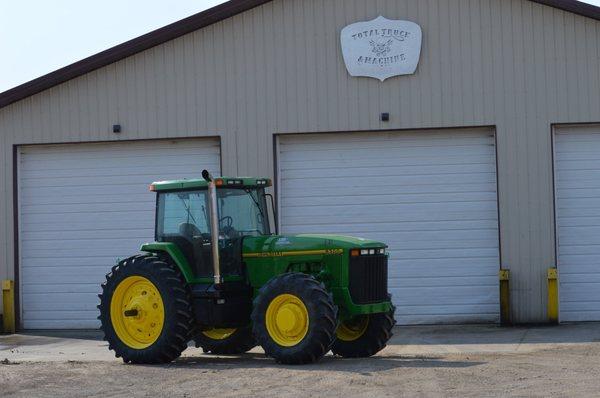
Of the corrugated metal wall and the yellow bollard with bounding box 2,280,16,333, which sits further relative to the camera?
the yellow bollard with bounding box 2,280,16,333

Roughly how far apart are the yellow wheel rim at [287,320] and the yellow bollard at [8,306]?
897 centimetres

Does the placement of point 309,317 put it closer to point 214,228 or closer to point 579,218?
point 214,228

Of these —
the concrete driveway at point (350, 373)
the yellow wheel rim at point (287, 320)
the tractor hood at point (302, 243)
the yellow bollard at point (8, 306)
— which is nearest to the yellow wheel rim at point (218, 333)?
the concrete driveway at point (350, 373)

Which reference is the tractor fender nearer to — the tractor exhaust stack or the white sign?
the tractor exhaust stack

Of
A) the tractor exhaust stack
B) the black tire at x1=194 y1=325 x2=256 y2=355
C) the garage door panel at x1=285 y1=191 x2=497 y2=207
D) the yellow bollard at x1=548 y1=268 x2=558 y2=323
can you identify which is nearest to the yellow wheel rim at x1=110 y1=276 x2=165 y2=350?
the tractor exhaust stack

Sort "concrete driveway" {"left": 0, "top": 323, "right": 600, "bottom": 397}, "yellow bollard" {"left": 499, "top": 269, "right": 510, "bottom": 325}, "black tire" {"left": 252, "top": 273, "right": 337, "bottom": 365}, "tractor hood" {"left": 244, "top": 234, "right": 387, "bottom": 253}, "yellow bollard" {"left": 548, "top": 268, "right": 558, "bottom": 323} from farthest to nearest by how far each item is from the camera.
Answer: "yellow bollard" {"left": 499, "top": 269, "right": 510, "bottom": 325} < "yellow bollard" {"left": 548, "top": 268, "right": 558, "bottom": 323} < "tractor hood" {"left": 244, "top": 234, "right": 387, "bottom": 253} < "black tire" {"left": 252, "top": 273, "right": 337, "bottom": 365} < "concrete driveway" {"left": 0, "top": 323, "right": 600, "bottom": 397}

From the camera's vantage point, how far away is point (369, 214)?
20.5m

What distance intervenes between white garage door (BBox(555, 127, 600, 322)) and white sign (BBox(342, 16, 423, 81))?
2.99 meters

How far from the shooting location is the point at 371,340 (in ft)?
47.2

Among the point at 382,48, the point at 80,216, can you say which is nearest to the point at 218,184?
the point at 382,48

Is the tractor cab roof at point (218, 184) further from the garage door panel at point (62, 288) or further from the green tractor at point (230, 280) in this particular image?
A: the garage door panel at point (62, 288)

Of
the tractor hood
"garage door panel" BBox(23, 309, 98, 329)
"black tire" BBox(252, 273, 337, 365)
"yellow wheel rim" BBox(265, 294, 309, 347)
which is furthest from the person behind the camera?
"garage door panel" BBox(23, 309, 98, 329)

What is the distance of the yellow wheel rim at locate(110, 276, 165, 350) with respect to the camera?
14469 mm

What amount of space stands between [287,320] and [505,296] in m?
7.19
